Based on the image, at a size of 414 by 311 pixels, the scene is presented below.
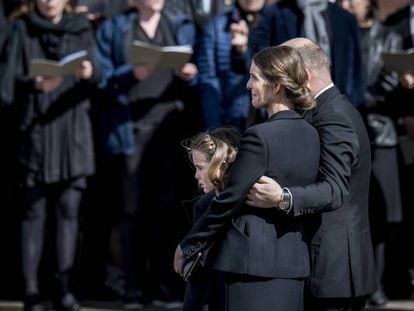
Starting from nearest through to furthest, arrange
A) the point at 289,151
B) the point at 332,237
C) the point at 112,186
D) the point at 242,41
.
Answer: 1. the point at 289,151
2. the point at 332,237
3. the point at 242,41
4. the point at 112,186

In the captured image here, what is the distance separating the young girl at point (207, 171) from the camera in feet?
16.7

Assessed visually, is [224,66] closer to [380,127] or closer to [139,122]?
[139,122]

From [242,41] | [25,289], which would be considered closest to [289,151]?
[242,41]

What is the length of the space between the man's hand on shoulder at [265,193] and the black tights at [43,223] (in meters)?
3.34

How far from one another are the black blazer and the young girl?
17 cm

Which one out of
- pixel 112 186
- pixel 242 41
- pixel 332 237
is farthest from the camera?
pixel 112 186

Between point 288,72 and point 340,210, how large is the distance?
71 cm

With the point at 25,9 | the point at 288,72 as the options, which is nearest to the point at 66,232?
the point at 25,9

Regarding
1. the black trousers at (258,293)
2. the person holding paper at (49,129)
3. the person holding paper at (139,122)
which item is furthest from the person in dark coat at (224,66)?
the black trousers at (258,293)

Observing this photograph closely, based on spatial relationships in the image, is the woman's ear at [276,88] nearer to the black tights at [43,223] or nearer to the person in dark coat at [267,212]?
the person in dark coat at [267,212]

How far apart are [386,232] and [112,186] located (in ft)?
6.28

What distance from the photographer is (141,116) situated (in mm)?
8180

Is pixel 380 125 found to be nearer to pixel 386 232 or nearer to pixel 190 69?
pixel 386 232

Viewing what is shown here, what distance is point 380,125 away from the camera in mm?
8383
